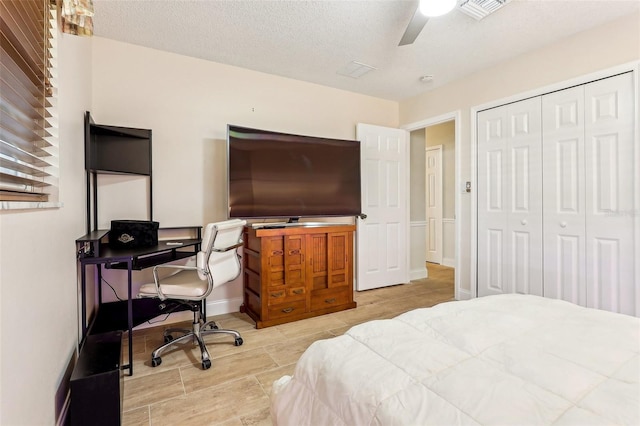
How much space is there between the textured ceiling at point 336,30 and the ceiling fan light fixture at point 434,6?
0.49 metres

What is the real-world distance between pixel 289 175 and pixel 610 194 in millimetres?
2798

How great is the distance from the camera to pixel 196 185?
10.1 ft

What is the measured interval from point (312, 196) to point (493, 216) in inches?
78.0

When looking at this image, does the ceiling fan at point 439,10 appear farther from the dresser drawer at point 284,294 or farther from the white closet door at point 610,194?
the dresser drawer at point 284,294

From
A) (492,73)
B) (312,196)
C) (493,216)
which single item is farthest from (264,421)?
(492,73)

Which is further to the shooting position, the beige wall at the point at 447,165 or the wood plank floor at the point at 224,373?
the beige wall at the point at 447,165

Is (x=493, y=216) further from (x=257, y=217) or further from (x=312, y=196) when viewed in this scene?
(x=257, y=217)

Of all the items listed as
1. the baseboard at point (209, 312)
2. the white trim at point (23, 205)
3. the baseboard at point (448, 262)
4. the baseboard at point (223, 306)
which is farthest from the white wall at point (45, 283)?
the baseboard at point (448, 262)

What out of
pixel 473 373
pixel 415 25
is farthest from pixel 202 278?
pixel 415 25

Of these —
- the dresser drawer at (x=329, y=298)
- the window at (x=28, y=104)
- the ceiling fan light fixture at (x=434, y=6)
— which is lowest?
the dresser drawer at (x=329, y=298)

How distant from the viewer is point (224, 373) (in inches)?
81.2

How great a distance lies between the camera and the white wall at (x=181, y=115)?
272cm

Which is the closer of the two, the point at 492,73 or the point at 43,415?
the point at 43,415

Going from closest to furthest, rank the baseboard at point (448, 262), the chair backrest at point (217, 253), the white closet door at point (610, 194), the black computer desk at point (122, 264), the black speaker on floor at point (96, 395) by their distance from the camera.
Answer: the black speaker on floor at point (96, 395)
the black computer desk at point (122, 264)
the chair backrest at point (217, 253)
the white closet door at point (610, 194)
the baseboard at point (448, 262)
